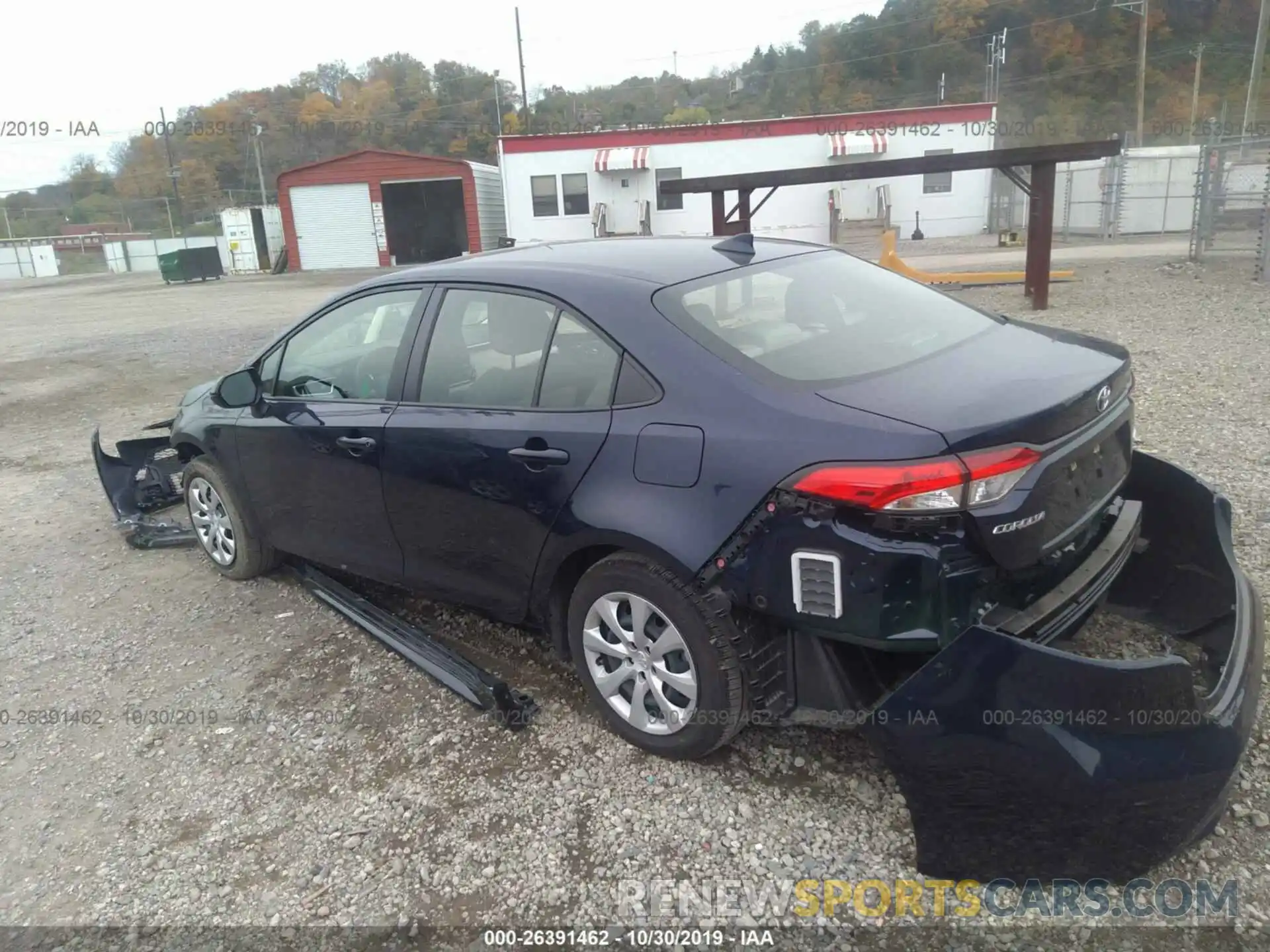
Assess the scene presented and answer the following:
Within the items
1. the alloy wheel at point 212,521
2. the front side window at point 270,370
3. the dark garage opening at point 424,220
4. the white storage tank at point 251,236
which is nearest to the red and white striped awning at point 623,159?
the dark garage opening at point 424,220

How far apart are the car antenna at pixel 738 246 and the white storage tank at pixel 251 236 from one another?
1563 inches

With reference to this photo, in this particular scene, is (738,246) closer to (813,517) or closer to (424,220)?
(813,517)

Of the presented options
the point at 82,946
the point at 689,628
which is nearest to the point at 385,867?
the point at 82,946

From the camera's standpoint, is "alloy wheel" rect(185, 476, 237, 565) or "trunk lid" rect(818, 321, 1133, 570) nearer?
"trunk lid" rect(818, 321, 1133, 570)

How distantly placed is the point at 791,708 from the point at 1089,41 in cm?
7555

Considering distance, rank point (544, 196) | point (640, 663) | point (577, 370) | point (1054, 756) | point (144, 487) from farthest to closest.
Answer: point (544, 196) < point (144, 487) < point (577, 370) < point (640, 663) < point (1054, 756)

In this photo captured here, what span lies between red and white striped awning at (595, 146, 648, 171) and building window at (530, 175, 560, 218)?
6.37 feet

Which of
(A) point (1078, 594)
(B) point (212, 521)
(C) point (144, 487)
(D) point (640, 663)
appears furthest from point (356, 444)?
(C) point (144, 487)

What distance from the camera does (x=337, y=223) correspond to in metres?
35.1

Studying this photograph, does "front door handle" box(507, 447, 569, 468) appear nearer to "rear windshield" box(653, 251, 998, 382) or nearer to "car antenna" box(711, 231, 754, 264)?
"rear windshield" box(653, 251, 998, 382)

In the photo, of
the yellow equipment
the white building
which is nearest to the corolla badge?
the yellow equipment

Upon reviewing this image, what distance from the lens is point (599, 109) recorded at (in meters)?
68.2

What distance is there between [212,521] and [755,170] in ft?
91.6

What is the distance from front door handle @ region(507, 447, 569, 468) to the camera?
9.92 ft
